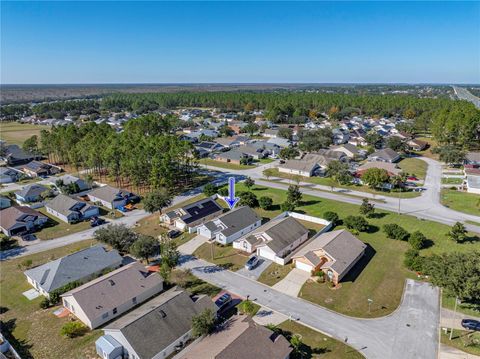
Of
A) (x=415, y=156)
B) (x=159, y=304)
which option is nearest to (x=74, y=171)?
(x=159, y=304)

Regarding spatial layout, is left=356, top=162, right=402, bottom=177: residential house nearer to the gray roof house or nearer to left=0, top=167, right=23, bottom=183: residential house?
the gray roof house

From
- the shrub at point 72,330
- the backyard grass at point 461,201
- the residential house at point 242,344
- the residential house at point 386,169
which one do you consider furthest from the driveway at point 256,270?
the residential house at point 386,169

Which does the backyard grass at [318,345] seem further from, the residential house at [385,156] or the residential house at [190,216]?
the residential house at [385,156]

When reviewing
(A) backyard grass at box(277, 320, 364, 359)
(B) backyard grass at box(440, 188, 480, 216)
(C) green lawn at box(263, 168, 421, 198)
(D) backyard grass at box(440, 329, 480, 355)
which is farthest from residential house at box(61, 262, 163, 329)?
(B) backyard grass at box(440, 188, 480, 216)

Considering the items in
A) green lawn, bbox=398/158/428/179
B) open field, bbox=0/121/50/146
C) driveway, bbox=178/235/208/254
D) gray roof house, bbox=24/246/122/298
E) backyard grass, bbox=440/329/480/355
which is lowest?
backyard grass, bbox=440/329/480/355

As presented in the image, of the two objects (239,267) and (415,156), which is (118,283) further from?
(415,156)

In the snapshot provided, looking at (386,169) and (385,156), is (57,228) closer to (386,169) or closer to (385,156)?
(386,169)

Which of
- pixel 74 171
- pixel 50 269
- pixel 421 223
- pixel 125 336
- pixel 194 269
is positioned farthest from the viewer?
pixel 74 171

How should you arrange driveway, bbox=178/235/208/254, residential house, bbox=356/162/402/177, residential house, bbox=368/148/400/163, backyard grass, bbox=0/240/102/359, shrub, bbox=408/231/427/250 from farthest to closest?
residential house, bbox=368/148/400/163 < residential house, bbox=356/162/402/177 < driveway, bbox=178/235/208/254 < shrub, bbox=408/231/427/250 < backyard grass, bbox=0/240/102/359
